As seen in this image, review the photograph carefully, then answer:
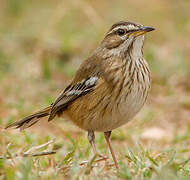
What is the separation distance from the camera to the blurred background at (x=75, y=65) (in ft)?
25.2

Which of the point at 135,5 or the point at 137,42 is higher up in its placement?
the point at 135,5

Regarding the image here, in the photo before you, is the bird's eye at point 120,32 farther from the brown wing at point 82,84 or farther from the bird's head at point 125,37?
the brown wing at point 82,84

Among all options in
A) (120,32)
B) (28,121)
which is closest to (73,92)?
(28,121)

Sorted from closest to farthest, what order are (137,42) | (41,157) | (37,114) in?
(41,157) < (137,42) < (37,114)

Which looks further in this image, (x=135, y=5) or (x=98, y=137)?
(x=135, y=5)

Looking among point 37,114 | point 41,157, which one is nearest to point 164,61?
point 37,114

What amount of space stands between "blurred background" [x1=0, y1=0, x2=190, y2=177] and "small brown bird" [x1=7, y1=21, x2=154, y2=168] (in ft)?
1.62

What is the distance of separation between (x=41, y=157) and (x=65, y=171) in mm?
788

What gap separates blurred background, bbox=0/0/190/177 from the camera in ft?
25.2

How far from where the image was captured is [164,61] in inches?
428

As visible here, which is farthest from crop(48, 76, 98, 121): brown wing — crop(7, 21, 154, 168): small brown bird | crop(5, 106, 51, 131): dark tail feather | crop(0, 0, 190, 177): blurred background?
crop(0, 0, 190, 177): blurred background

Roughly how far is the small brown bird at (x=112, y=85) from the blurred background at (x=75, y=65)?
495 millimetres

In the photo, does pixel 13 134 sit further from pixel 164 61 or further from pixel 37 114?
pixel 164 61

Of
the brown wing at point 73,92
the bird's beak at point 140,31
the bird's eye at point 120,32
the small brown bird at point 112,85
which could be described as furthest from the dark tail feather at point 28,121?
the bird's beak at point 140,31
